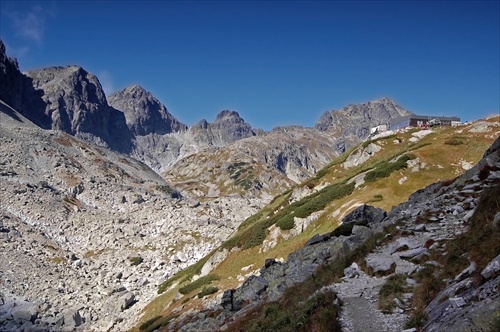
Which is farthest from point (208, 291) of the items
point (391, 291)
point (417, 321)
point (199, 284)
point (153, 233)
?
point (153, 233)

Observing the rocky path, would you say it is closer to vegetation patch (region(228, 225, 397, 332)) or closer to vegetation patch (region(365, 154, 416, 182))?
vegetation patch (region(228, 225, 397, 332))

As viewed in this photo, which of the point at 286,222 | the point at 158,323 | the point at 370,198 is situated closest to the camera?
the point at 158,323

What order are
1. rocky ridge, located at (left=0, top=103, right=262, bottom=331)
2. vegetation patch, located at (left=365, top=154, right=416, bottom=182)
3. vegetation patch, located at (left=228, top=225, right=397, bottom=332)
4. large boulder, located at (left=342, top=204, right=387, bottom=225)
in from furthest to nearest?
rocky ridge, located at (left=0, top=103, right=262, bottom=331) < vegetation patch, located at (left=365, top=154, right=416, bottom=182) < large boulder, located at (left=342, top=204, right=387, bottom=225) < vegetation patch, located at (left=228, top=225, right=397, bottom=332)

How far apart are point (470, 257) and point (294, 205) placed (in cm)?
3822

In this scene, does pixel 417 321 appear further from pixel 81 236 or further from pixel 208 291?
pixel 81 236

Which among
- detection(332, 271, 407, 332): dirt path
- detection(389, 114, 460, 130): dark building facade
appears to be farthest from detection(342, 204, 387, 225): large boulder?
detection(389, 114, 460, 130): dark building facade

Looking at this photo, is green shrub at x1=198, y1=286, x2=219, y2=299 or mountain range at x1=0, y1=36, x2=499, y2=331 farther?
mountain range at x1=0, y1=36, x2=499, y2=331

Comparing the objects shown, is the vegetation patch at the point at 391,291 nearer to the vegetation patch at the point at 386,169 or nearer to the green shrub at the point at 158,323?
the green shrub at the point at 158,323

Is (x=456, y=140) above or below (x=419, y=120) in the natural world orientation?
below

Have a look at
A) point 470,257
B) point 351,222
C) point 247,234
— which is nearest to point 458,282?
point 470,257

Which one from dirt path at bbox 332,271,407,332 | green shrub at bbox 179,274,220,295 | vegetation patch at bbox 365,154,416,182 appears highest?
vegetation patch at bbox 365,154,416,182

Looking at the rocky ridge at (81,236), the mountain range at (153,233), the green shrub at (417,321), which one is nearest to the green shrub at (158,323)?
the mountain range at (153,233)

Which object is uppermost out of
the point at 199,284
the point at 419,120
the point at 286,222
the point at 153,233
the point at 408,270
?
the point at 419,120

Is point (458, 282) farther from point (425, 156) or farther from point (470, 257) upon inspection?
point (425, 156)
